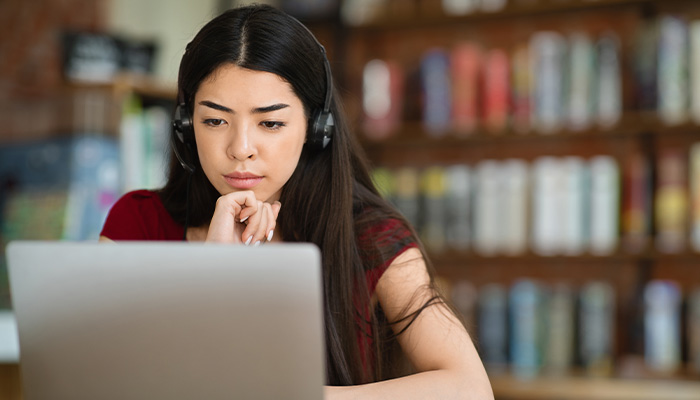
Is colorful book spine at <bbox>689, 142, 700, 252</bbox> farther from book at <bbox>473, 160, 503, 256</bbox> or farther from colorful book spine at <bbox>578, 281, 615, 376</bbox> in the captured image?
book at <bbox>473, 160, 503, 256</bbox>

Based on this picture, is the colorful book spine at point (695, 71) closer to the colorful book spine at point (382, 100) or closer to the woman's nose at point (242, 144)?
the colorful book spine at point (382, 100)

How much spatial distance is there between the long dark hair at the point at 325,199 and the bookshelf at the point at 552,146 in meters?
1.07

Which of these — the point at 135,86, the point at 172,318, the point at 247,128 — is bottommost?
the point at 172,318

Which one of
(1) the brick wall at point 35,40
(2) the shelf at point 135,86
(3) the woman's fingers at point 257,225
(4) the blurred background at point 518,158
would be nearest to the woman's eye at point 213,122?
(3) the woman's fingers at point 257,225

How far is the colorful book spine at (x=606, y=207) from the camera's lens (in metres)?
2.29

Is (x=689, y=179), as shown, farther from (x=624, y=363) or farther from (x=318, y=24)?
(x=318, y=24)

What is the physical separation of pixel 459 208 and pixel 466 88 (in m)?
0.38

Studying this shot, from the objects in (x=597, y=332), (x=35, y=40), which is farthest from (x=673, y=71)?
(x=35, y=40)

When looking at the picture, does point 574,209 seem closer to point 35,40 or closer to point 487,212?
point 487,212

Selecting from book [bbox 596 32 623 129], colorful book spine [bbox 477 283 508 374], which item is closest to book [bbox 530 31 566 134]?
book [bbox 596 32 623 129]

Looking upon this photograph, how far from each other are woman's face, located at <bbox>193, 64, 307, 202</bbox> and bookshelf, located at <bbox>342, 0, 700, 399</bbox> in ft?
4.06

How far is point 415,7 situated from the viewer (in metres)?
2.71

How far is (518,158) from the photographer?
2.58m

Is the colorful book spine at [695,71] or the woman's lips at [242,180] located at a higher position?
the colorful book spine at [695,71]
